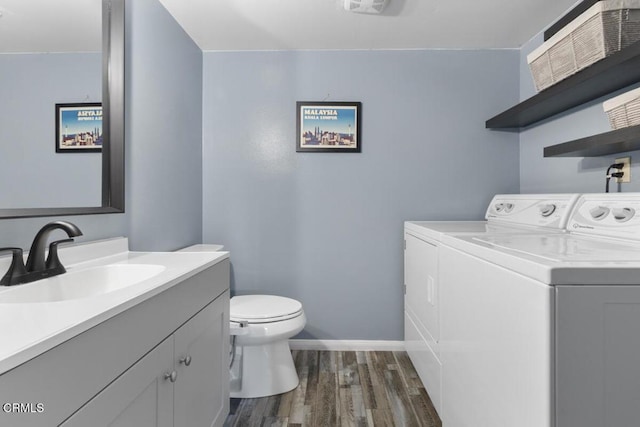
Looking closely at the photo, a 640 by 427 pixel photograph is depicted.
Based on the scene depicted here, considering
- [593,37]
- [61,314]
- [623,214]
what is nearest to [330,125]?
[593,37]

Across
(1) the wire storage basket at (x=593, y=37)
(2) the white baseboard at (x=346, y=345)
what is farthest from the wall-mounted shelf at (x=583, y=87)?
(2) the white baseboard at (x=346, y=345)

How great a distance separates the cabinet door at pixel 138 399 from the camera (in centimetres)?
71

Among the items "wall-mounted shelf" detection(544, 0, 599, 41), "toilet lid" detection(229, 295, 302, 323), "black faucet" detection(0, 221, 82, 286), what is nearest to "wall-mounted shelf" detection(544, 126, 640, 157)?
"wall-mounted shelf" detection(544, 0, 599, 41)

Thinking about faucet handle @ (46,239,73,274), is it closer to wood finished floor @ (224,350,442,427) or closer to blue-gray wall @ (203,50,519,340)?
wood finished floor @ (224,350,442,427)

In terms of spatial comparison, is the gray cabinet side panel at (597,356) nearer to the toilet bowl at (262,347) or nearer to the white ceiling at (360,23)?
the toilet bowl at (262,347)

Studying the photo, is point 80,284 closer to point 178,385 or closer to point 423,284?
point 178,385

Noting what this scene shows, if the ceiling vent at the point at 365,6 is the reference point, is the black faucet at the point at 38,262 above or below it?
below

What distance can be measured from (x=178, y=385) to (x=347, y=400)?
1.09 metres

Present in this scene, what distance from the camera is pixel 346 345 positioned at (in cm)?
254

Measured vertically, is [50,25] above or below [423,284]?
above

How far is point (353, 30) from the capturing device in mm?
2230

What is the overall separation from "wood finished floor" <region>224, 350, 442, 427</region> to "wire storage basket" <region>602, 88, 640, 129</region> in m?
1.55

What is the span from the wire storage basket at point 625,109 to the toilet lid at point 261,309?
1.71 m

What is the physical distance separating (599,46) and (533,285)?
46.2 inches
